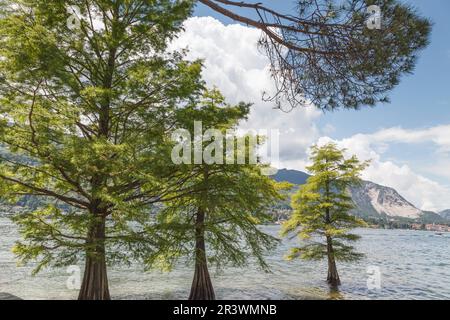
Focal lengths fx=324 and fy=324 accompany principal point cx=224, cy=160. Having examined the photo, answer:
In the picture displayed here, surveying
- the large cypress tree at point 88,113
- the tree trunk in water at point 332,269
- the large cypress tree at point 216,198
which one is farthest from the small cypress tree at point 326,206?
the large cypress tree at point 88,113

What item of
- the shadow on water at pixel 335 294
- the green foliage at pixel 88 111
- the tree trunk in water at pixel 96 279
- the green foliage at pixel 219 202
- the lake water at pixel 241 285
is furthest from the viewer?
the lake water at pixel 241 285

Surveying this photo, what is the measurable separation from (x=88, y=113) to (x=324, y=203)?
55.4 ft

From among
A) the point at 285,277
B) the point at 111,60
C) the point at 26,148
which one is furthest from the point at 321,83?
the point at 285,277

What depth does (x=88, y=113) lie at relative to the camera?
11.9 m

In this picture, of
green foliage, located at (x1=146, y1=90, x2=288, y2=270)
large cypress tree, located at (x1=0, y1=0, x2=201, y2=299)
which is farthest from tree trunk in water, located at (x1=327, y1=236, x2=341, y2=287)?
large cypress tree, located at (x1=0, y1=0, x2=201, y2=299)

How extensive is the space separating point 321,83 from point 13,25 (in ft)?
28.5

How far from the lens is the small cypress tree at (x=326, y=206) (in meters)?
22.9

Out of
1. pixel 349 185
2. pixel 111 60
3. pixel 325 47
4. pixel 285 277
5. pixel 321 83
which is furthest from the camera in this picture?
pixel 285 277

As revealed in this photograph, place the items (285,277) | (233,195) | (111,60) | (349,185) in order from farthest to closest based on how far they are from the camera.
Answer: (285,277) → (349,185) → (233,195) → (111,60)

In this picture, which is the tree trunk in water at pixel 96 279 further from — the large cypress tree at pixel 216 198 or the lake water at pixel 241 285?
the lake water at pixel 241 285

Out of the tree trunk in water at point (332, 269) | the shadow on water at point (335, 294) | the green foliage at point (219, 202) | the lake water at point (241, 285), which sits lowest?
the lake water at point (241, 285)

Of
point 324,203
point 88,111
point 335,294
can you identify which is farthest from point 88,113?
point 335,294
